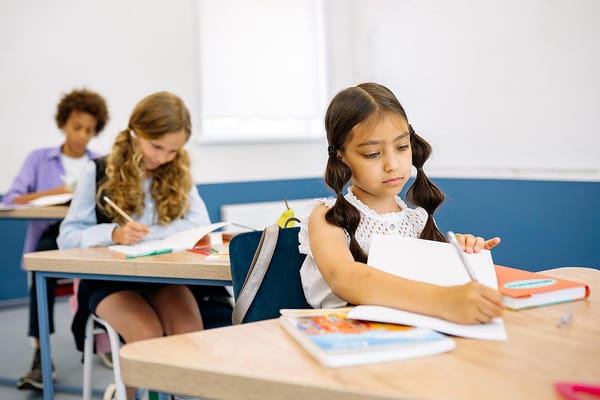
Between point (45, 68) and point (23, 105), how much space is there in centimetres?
28

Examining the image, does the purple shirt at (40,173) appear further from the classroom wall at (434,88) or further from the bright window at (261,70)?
the bright window at (261,70)

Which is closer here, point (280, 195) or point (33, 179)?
point (33, 179)

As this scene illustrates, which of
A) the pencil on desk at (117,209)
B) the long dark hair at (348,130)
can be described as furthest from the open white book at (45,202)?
the long dark hair at (348,130)

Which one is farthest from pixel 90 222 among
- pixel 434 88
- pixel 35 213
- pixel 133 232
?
pixel 434 88

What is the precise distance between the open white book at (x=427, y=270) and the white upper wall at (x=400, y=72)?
6.72ft

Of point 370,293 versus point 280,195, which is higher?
point 370,293

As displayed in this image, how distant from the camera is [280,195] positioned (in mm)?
4898

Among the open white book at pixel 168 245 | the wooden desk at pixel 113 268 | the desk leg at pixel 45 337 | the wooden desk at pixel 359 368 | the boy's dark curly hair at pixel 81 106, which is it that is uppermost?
the boy's dark curly hair at pixel 81 106

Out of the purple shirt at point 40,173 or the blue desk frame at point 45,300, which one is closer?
the blue desk frame at point 45,300

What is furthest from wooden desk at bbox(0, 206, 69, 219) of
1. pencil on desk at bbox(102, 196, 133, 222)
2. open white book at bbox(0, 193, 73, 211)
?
pencil on desk at bbox(102, 196, 133, 222)

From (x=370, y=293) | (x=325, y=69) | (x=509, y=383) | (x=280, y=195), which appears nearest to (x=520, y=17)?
(x=325, y=69)

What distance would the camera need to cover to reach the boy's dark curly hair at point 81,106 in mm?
3492

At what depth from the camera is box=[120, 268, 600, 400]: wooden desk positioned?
29.2 inches

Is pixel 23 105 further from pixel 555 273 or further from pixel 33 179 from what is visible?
pixel 555 273
